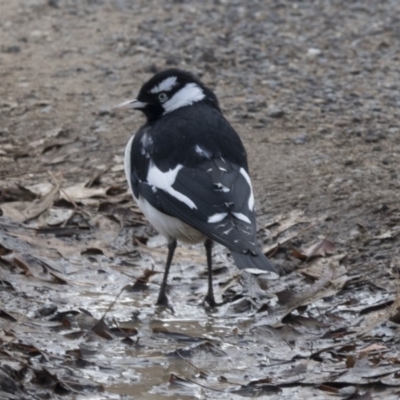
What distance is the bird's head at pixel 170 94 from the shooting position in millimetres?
7043

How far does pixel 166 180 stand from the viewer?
6391 millimetres

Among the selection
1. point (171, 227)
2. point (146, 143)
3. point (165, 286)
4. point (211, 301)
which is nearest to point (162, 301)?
point (165, 286)

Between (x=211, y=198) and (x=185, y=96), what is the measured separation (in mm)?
1181

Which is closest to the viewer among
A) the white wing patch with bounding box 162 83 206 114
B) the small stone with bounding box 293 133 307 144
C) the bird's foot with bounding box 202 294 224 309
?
the bird's foot with bounding box 202 294 224 309

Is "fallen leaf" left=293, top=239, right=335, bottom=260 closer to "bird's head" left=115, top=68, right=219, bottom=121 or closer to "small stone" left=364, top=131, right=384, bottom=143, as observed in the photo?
"bird's head" left=115, top=68, right=219, bottom=121

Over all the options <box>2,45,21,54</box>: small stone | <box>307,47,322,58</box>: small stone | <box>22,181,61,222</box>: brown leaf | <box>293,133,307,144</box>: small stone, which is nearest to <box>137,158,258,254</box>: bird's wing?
<box>22,181,61,222</box>: brown leaf

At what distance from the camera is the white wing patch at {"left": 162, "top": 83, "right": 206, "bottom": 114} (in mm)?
7031

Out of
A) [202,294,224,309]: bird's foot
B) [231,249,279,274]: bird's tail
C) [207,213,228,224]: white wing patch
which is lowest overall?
[202,294,224,309]: bird's foot

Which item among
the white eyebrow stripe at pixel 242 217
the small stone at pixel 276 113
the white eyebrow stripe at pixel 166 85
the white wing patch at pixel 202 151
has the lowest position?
the small stone at pixel 276 113

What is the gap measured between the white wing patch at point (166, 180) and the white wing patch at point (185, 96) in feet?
2.01

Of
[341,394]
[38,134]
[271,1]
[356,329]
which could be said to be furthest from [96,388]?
[271,1]

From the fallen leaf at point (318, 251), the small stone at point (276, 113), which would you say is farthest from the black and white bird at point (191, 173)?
the small stone at point (276, 113)

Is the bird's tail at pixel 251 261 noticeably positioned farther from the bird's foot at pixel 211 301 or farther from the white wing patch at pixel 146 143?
the white wing patch at pixel 146 143

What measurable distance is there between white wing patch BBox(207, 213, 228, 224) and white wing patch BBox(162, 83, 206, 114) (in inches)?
49.3
